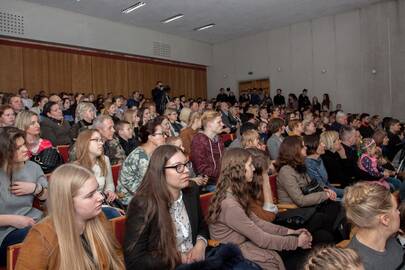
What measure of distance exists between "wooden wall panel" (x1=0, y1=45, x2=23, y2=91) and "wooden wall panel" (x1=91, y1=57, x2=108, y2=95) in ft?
7.98

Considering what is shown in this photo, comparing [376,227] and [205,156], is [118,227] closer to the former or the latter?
[376,227]

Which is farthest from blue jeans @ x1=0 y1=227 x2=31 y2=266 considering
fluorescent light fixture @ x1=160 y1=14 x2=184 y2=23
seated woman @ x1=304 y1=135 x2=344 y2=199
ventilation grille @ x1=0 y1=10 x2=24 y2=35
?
fluorescent light fixture @ x1=160 y1=14 x2=184 y2=23

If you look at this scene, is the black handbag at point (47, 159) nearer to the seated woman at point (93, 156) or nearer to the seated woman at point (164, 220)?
the seated woman at point (93, 156)

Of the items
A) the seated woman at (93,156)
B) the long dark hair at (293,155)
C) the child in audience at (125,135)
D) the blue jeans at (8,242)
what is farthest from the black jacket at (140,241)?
the child in audience at (125,135)

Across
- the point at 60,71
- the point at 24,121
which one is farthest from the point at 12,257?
the point at 60,71

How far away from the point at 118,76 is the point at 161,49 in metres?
2.10

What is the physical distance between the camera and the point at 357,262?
1.34 m

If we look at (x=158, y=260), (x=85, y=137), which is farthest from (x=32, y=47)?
(x=158, y=260)

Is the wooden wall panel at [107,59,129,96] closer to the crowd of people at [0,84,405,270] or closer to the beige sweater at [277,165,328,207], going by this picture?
the crowd of people at [0,84,405,270]

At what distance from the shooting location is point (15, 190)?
262 centimetres

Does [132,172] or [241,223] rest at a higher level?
[132,172]

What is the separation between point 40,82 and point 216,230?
10422 millimetres

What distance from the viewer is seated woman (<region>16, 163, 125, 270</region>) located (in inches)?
65.1

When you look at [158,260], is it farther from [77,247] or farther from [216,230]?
[216,230]
